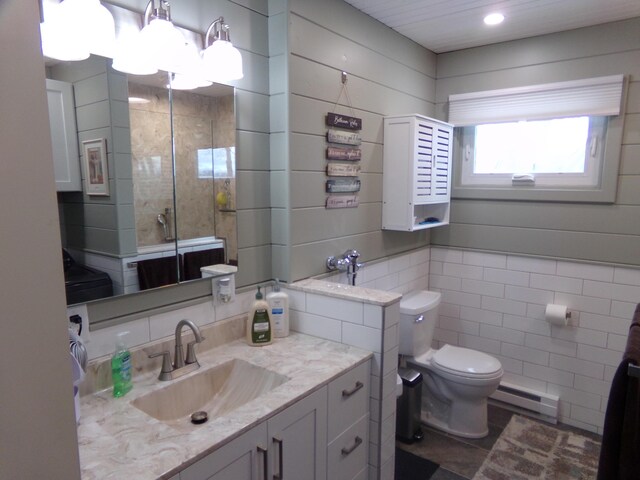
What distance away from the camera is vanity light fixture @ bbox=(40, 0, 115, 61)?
1.23 meters

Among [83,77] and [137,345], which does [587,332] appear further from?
[83,77]

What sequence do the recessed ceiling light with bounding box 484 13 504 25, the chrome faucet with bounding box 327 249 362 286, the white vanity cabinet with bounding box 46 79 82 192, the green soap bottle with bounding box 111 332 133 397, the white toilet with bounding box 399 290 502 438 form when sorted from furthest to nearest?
the white toilet with bounding box 399 290 502 438, the recessed ceiling light with bounding box 484 13 504 25, the chrome faucet with bounding box 327 249 362 286, the green soap bottle with bounding box 111 332 133 397, the white vanity cabinet with bounding box 46 79 82 192

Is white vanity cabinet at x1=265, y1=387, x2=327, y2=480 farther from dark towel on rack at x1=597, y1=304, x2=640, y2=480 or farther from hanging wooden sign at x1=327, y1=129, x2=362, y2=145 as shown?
hanging wooden sign at x1=327, y1=129, x2=362, y2=145

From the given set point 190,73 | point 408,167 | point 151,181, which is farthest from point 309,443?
point 408,167

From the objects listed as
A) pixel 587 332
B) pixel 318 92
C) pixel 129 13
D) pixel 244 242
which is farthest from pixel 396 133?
pixel 587 332

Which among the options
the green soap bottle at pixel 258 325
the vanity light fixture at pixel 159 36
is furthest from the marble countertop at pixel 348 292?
the vanity light fixture at pixel 159 36

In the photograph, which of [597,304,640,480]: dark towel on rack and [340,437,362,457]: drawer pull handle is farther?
[340,437,362,457]: drawer pull handle

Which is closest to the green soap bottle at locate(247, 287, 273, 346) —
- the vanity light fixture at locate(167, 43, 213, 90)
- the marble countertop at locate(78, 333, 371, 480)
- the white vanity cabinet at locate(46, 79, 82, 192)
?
the marble countertop at locate(78, 333, 371, 480)

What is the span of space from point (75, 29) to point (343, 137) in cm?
129

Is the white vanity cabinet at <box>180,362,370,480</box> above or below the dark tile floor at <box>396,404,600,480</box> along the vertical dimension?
above

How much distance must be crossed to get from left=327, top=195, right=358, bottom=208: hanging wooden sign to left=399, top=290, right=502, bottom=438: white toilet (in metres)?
0.74

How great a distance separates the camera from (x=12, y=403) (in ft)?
2.00

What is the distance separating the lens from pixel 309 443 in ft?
4.71

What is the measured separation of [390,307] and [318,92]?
1.11m
